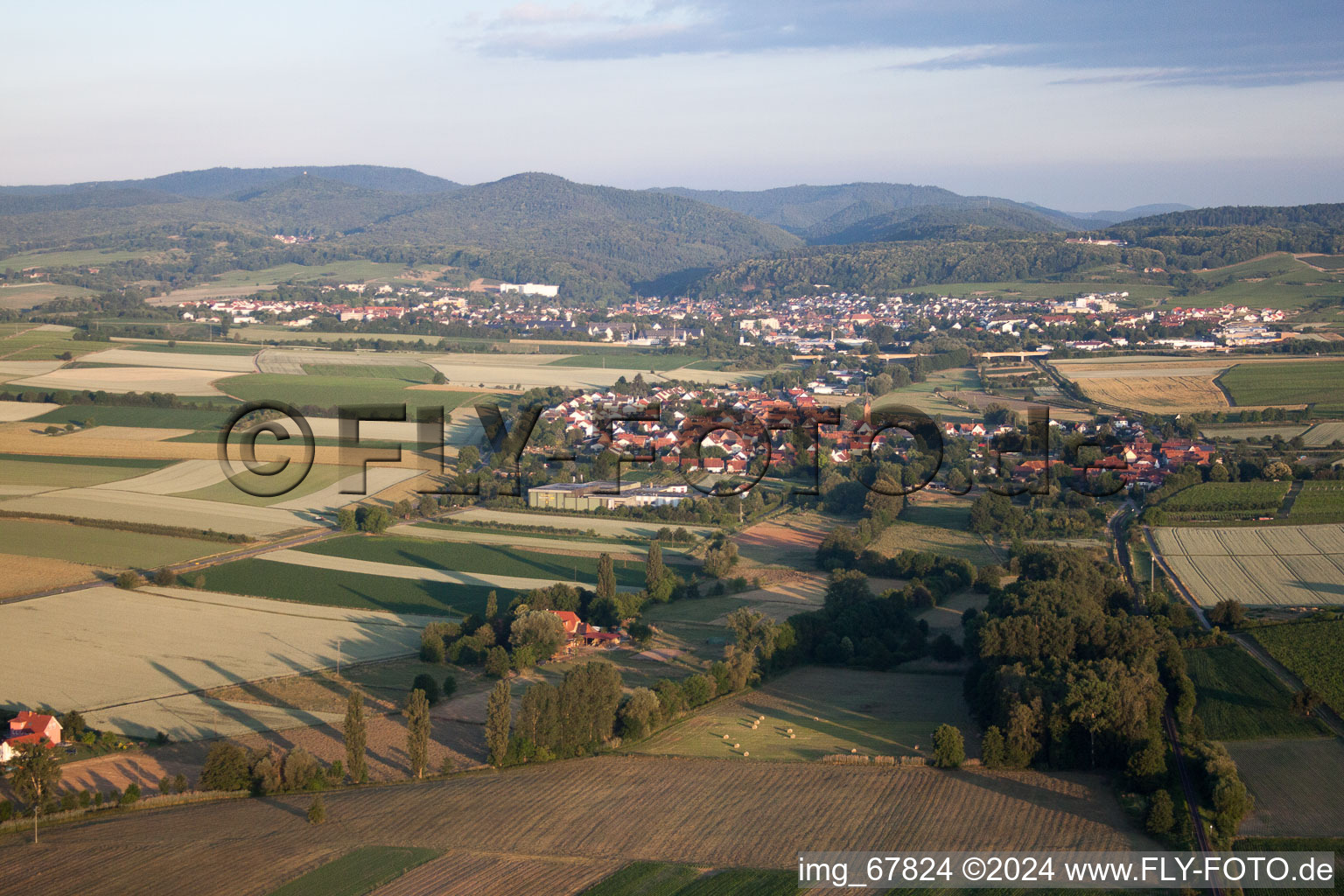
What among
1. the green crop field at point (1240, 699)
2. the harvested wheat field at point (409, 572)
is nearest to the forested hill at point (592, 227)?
the harvested wheat field at point (409, 572)

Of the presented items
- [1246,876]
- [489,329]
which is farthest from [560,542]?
[489,329]

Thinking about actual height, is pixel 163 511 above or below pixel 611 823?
above

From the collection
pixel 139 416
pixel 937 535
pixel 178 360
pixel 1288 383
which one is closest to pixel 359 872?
pixel 937 535

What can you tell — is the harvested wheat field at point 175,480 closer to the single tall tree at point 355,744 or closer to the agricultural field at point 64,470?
the agricultural field at point 64,470

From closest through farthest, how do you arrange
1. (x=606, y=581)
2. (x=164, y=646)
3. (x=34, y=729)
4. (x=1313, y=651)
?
(x=34, y=729), (x=1313, y=651), (x=164, y=646), (x=606, y=581)

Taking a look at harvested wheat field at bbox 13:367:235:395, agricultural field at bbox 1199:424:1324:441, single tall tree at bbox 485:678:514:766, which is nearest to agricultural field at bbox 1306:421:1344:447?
agricultural field at bbox 1199:424:1324:441

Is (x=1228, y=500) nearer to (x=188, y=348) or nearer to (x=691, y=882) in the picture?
(x=691, y=882)
